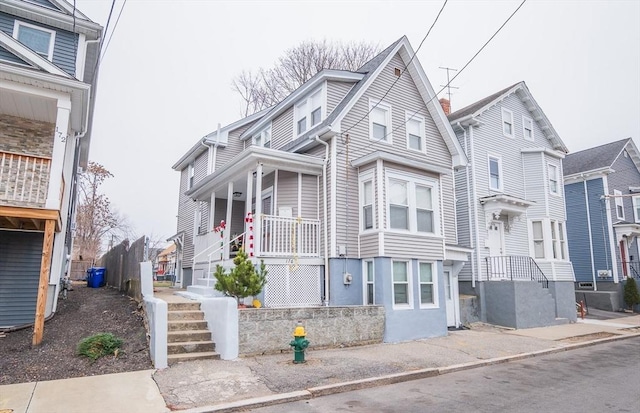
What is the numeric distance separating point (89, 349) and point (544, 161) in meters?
18.7

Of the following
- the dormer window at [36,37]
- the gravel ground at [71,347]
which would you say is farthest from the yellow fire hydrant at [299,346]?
the dormer window at [36,37]

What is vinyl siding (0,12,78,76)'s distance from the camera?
11.8 metres

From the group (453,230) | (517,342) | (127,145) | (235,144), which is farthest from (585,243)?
(127,145)

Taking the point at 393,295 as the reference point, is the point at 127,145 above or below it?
above

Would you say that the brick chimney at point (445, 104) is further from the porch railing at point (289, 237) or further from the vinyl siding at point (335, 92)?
the porch railing at point (289, 237)

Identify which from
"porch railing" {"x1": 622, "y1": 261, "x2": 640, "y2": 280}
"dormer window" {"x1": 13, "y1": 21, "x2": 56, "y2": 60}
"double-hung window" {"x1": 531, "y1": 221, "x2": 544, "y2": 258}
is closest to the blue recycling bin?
"dormer window" {"x1": 13, "y1": 21, "x2": 56, "y2": 60}

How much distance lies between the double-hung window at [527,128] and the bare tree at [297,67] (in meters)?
12.5

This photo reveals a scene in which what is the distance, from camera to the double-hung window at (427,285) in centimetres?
1186

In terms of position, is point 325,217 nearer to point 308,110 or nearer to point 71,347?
point 308,110

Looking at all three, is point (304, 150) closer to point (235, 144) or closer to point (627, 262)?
point (235, 144)

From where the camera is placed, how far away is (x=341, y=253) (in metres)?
11.5

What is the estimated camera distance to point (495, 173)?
1745 centimetres

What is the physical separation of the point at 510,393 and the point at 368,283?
5507 millimetres

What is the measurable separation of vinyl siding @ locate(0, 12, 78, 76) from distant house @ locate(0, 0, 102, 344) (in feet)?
0.08
